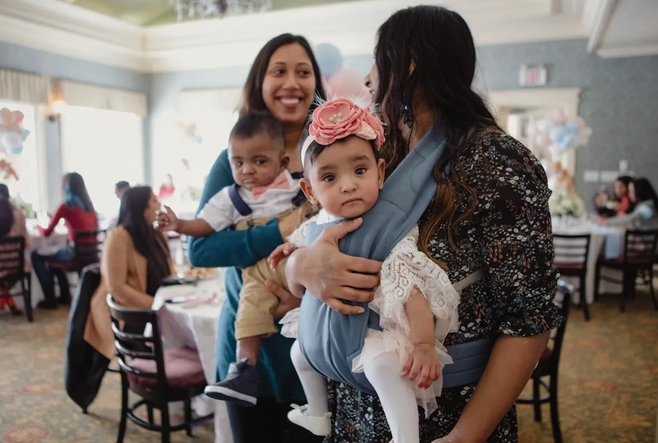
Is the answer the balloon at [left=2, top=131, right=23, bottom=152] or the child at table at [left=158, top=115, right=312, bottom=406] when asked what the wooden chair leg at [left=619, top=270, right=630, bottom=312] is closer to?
the child at table at [left=158, top=115, right=312, bottom=406]

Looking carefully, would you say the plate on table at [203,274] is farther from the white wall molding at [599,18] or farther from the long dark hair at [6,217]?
the white wall molding at [599,18]

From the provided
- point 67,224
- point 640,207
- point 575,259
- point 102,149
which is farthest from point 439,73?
point 102,149

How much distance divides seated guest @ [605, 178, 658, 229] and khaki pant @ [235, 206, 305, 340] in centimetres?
614

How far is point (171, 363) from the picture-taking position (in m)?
2.90

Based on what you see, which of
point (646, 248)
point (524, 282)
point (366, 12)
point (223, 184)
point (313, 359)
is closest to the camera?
point (524, 282)

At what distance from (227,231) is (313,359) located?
0.68 m

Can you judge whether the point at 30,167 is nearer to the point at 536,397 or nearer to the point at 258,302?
the point at 536,397

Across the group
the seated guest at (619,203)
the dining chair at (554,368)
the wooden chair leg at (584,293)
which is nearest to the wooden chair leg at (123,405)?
the dining chair at (554,368)

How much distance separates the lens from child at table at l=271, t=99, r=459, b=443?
3.22 feet

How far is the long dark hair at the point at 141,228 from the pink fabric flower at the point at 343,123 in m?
2.54

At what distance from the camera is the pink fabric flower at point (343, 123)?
1.08 m

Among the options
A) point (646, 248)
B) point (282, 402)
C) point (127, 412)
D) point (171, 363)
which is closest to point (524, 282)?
point (282, 402)

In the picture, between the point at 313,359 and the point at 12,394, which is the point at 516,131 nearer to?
the point at 12,394

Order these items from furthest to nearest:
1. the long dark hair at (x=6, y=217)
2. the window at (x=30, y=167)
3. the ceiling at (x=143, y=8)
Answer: the ceiling at (x=143, y=8), the window at (x=30, y=167), the long dark hair at (x=6, y=217)
